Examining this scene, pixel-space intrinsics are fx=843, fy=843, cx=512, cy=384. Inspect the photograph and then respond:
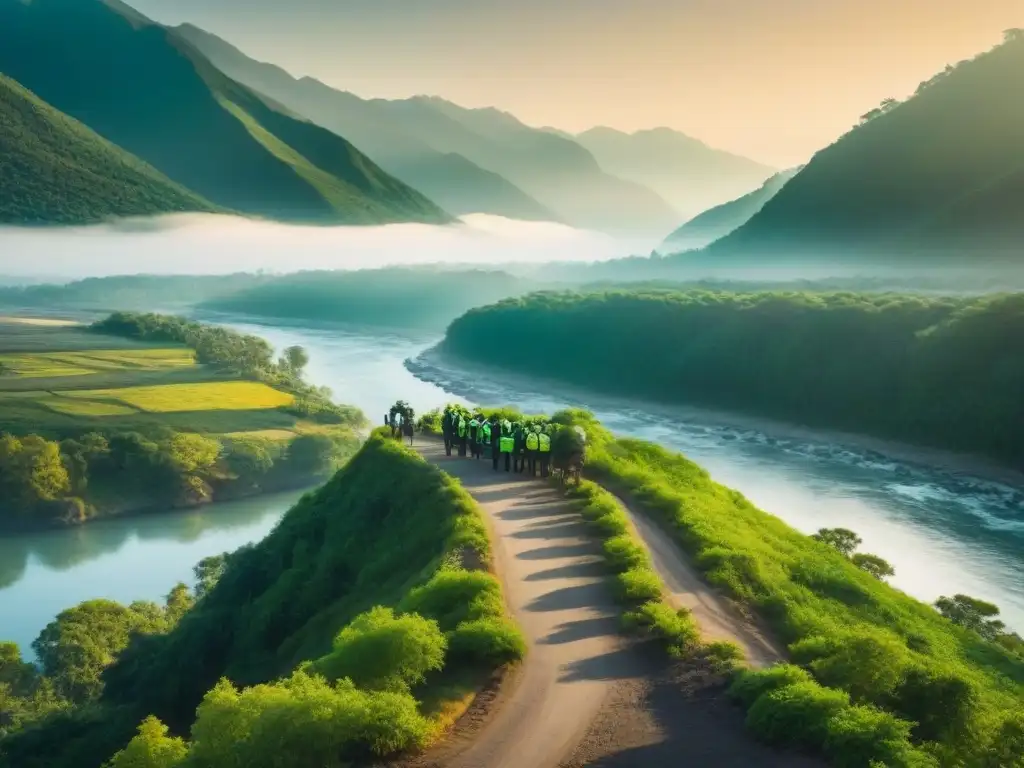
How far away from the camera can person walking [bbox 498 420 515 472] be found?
3684cm

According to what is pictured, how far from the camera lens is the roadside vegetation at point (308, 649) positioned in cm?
1430

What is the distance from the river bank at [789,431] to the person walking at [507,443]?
5790cm

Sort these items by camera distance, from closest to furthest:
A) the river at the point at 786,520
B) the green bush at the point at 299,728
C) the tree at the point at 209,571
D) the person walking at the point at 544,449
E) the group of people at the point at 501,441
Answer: the green bush at the point at 299,728 < the person walking at the point at 544,449 < the group of people at the point at 501,441 < the tree at the point at 209,571 < the river at the point at 786,520

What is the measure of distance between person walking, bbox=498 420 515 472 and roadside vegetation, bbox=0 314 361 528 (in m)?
55.7

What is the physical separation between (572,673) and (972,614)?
28541mm

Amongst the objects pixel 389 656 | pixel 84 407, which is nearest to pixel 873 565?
pixel 389 656

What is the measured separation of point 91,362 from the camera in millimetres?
140625

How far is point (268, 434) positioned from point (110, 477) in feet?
60.3

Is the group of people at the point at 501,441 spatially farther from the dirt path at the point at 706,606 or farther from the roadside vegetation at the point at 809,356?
the roadside vegetation at the point at 809,356

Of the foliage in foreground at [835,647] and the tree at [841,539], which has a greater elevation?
the foliage in foreground at [835,647]

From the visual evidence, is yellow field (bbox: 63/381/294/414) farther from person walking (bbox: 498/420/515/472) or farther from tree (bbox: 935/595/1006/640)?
tree (bbox: 935/595/1006/640)

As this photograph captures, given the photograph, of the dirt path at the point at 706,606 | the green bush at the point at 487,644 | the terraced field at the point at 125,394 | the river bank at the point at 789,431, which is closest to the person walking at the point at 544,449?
the dirt path at the point at 706,606

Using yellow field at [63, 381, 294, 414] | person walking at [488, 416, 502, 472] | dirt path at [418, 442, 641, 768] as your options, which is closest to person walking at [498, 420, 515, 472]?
person walking at [488, 416, 502, 472]

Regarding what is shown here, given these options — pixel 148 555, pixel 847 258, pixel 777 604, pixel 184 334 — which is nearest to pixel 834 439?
pixel 148 555
